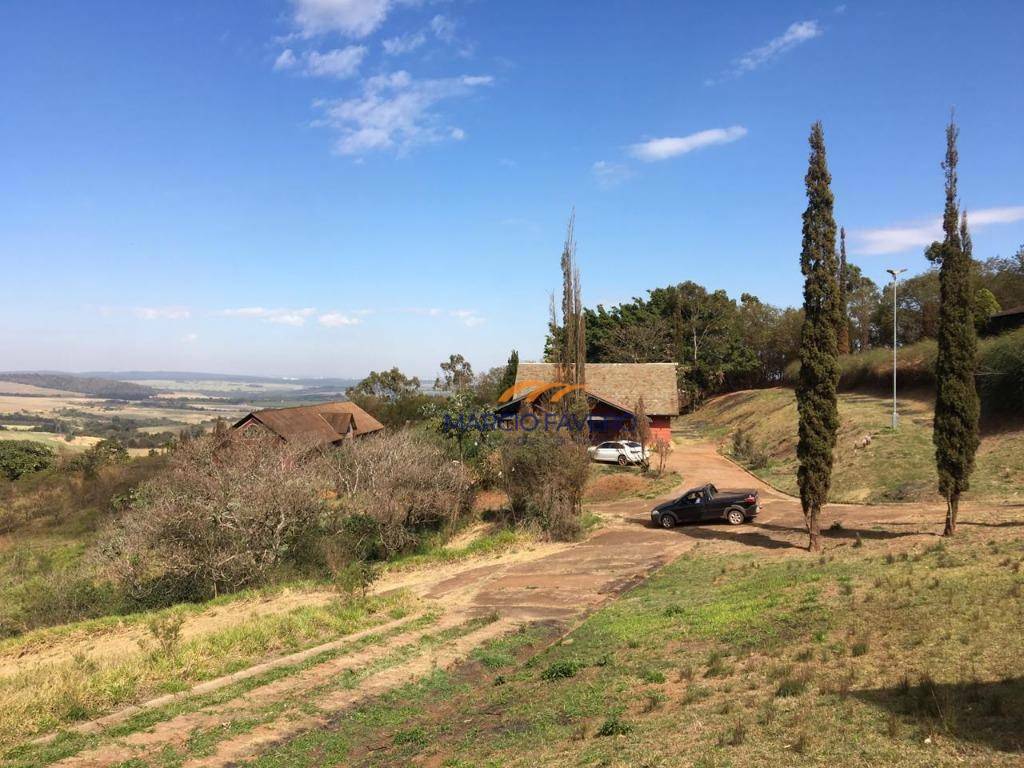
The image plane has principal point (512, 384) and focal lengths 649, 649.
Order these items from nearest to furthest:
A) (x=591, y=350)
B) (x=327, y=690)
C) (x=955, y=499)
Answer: (x=327, y=690) → (x=955, y=499) → (x=591, y=350)

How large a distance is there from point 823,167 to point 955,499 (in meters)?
9.76

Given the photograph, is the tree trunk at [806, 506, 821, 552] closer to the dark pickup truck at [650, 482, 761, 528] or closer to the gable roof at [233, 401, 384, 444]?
the dark pickup truck at [650, 482, 761, 528]

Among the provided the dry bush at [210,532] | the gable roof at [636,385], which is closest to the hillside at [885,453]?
the gable roof at [636,385]

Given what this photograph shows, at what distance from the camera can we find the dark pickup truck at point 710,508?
78.6 ft

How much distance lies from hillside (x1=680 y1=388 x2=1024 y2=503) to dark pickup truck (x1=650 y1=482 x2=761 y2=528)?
16.8 ft

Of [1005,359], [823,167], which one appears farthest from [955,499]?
[1005,359]

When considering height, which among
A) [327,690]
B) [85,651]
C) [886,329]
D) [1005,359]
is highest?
[886,329]

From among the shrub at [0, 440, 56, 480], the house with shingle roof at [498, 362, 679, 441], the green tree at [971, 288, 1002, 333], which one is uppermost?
the green tree at [971, 288, 1002, 333]

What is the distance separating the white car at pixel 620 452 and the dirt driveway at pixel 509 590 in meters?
6.90

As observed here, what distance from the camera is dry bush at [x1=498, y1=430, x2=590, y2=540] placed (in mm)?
25000

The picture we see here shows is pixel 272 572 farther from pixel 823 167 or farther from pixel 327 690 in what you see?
pixel 823 167

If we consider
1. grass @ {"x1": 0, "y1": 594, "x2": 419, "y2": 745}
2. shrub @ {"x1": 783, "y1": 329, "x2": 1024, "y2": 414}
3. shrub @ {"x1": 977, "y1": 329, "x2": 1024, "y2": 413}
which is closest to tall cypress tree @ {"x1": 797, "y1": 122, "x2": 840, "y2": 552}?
shrub @ {"x1": 783, "y1": 329, "x2": 1024, "y2": 414}

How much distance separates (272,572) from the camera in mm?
21750

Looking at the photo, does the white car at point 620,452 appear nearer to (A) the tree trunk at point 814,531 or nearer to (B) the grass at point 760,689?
(A) the tree trunk at point 814,531
